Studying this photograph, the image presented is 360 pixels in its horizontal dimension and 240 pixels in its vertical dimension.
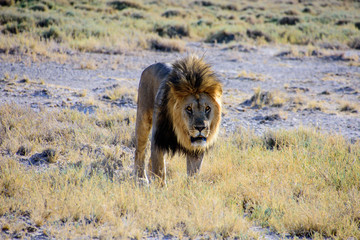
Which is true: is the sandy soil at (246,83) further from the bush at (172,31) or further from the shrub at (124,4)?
the shrub at (124,4)

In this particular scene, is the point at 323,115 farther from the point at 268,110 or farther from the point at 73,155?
the point at 73,155

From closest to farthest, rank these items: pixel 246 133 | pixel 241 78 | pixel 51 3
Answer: pixel 246 133
pixel 241 78
pixel 51 3

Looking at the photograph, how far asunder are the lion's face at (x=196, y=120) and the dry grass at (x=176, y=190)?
568mm

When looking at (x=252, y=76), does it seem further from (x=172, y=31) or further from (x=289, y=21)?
(x=289, y=21)

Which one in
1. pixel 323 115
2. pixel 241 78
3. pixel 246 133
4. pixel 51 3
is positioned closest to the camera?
pixel 246 133

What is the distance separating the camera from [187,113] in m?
4.54

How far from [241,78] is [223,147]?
7.43 metres

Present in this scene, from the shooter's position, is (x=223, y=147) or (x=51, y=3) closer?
(x=223, y=147)

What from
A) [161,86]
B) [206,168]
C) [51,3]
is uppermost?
[51,3]

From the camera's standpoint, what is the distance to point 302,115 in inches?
373

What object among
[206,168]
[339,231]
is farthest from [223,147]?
[339,231]

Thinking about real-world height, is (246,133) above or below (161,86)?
below

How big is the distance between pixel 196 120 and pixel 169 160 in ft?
6.72

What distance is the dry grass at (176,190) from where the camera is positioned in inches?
152
